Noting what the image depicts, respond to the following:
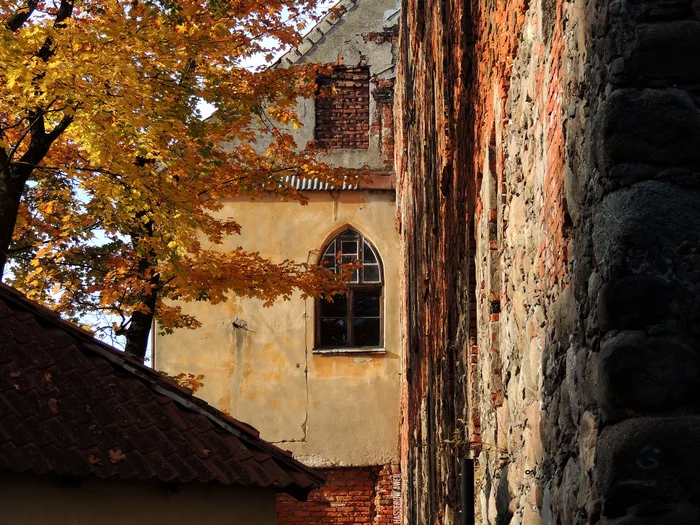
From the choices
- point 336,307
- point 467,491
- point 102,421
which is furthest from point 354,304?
point 467,491

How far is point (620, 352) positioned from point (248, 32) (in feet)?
35.1

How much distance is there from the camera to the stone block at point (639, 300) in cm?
311

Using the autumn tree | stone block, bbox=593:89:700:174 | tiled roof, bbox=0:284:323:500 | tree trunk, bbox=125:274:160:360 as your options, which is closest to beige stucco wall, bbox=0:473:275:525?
tiled roof, bbox=0:284:323:500

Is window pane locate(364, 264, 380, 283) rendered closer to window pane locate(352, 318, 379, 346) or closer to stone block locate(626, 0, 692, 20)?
window pane locate(352, 318, 379, 346)

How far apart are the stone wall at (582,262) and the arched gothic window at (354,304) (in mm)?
12305

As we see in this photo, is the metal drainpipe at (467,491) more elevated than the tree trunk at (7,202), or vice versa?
the tree trunk at (7,202)

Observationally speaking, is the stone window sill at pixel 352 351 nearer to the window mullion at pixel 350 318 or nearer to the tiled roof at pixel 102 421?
the window mullion at pixel 350 318

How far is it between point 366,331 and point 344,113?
428cm

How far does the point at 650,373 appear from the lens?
3.06 meters

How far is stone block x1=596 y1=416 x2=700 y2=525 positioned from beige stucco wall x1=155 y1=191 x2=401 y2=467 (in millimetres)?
16569

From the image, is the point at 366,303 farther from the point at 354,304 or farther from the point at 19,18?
the point at 19,18

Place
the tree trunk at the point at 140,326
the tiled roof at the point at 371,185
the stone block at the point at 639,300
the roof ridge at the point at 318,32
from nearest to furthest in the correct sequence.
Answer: the stone block at the point at 639,300
the tree trunk at the point at 140,326
the tiled roof at the point at 371,185
the roof ridge at the point at 318,32

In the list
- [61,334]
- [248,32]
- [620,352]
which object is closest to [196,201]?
[248,32]

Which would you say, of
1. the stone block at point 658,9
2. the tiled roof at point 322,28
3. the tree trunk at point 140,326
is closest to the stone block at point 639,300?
the stone block at point 658,9
